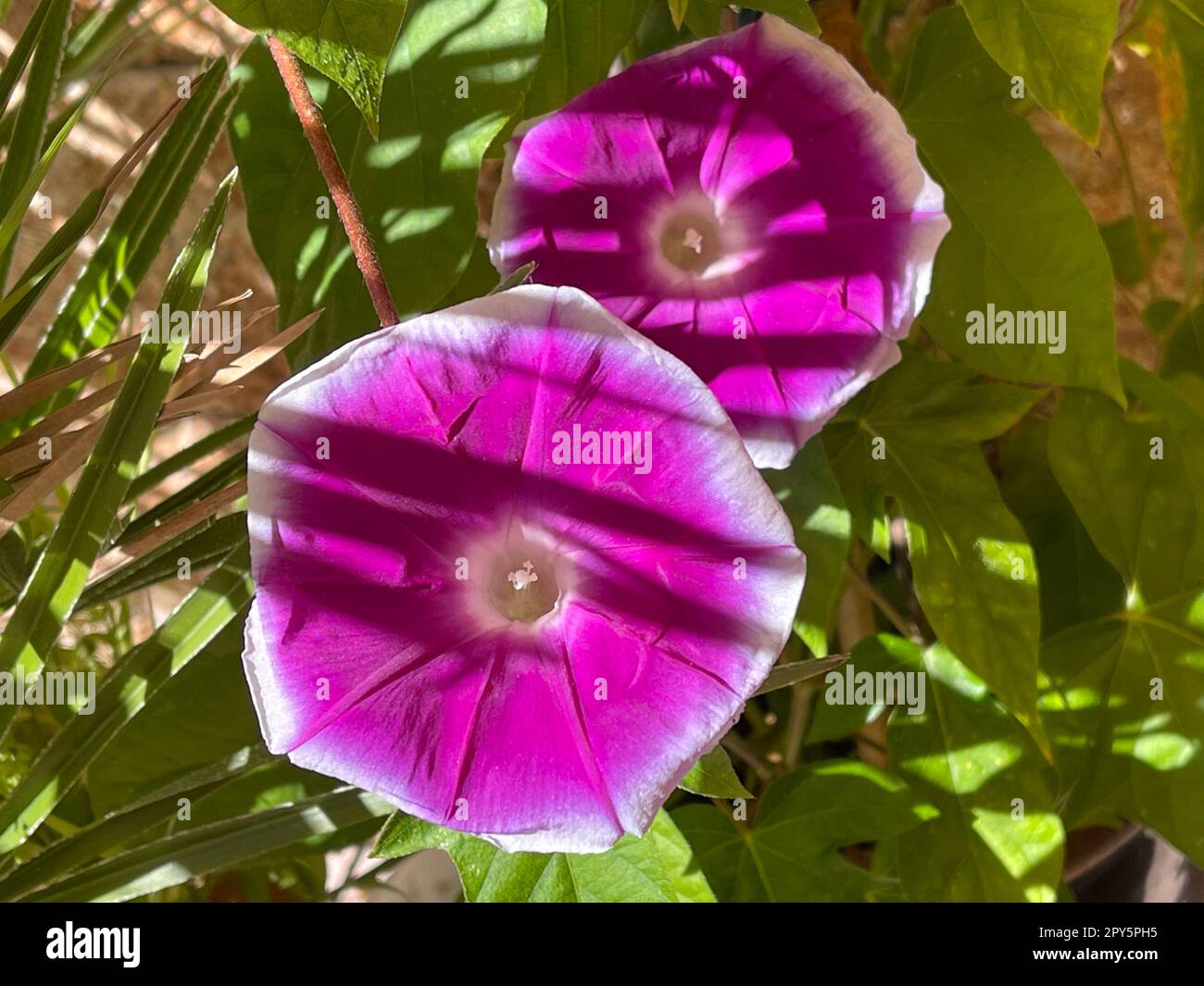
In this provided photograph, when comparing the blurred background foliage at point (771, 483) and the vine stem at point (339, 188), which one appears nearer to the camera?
the vine stem at point (339, 188)

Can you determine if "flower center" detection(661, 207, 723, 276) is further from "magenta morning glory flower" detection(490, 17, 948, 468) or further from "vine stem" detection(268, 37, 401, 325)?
"vine stem" detection(268, 37, 401, 325)

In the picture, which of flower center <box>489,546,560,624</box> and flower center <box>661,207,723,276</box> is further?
flower center <box>661,207,723,276</box>

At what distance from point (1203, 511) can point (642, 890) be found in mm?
492

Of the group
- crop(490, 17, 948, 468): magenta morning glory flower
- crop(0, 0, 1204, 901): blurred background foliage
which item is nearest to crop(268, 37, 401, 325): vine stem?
crop(0, 0, 1204, 901): blurred background foliage

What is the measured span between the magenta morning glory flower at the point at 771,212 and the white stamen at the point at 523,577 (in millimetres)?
134

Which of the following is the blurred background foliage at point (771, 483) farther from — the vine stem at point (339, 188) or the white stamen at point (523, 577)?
the white stamen at point (523, 577)

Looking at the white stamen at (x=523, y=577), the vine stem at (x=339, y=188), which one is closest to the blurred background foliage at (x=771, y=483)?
the vine stem at (x=339, y=188)

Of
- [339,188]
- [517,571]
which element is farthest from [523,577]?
[339,188]

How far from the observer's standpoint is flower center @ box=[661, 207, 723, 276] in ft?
2.16

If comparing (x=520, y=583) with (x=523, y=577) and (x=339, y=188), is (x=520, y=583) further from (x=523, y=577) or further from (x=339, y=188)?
(x=339, y=188)

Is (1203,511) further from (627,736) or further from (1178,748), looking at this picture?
(627,736)

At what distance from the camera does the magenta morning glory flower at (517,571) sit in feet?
1.53

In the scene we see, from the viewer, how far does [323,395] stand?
1.51 ft
